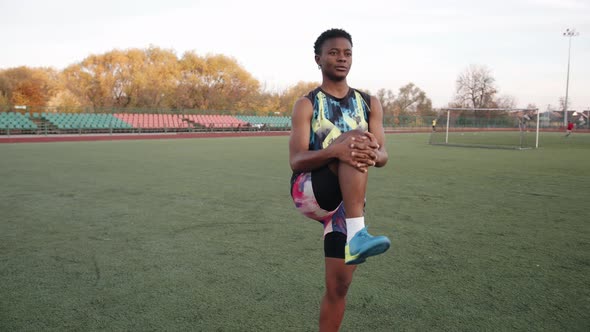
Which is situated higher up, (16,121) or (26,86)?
(26,86)

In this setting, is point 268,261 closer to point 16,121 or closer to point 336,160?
point 336,160

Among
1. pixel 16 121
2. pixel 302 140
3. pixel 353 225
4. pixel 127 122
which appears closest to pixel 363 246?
pixel 353 225

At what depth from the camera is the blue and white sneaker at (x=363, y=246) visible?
77.7 inches

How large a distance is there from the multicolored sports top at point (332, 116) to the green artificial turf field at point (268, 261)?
143cm

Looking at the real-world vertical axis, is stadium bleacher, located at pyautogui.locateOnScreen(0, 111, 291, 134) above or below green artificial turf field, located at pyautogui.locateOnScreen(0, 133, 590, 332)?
above

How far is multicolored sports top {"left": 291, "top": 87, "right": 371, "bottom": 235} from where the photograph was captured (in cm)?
221

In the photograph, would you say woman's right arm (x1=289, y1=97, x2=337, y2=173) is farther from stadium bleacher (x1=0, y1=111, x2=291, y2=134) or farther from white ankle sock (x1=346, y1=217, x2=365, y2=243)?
stadium bleacher (x1=0, y1=111, x2=291, y2=134)

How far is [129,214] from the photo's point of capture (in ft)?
21.0

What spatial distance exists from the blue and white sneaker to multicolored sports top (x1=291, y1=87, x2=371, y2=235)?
0.78ft

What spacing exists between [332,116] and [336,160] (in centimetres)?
36

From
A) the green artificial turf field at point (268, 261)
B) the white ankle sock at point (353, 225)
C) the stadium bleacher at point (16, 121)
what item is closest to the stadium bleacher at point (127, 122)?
the stadium bleacher at point (16, 121)

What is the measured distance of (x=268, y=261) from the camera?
431cm

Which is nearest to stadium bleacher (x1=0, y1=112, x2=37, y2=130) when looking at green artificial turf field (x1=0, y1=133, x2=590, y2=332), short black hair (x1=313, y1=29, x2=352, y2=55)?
green artificial turf field (x1=0, y1=133, x2=590, y2=332)

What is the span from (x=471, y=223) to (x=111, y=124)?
1262 inches
